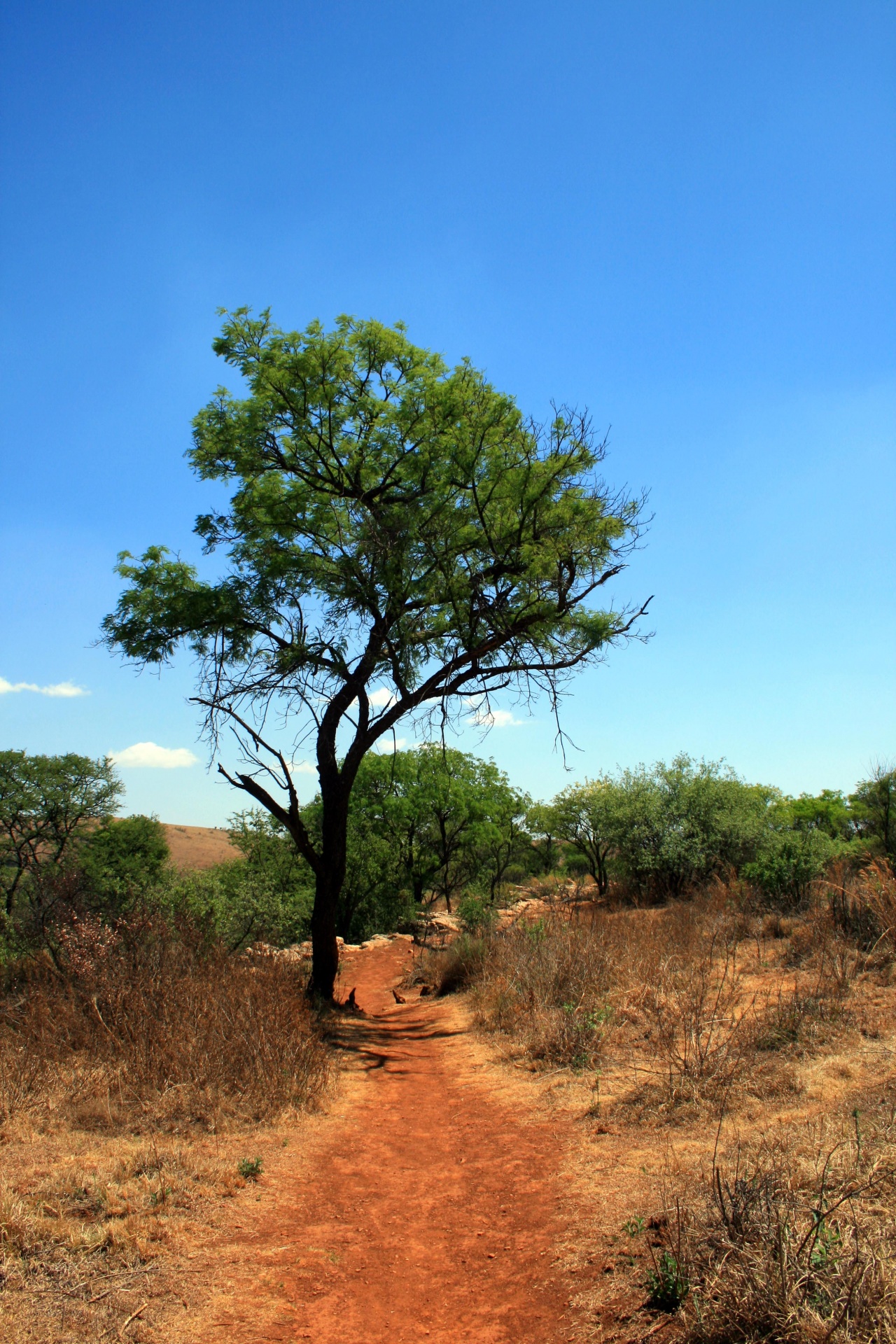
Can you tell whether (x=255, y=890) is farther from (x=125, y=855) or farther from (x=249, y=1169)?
(x=249, y=1169)

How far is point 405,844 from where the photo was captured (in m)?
30.1

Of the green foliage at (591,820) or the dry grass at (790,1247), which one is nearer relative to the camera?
the dry grass at (790,1247)

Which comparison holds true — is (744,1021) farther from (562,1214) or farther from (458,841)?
(458,841)

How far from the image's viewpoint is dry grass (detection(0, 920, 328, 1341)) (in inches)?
144

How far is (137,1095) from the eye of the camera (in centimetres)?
604

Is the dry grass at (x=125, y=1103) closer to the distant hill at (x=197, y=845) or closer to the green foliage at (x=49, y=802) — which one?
the green foliage at (x=49, y=802)

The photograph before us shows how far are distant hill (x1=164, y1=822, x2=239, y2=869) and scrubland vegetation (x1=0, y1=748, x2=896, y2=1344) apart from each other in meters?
64.5

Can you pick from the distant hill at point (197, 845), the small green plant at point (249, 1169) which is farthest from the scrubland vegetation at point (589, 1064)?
the distant hill at point (197, 845)

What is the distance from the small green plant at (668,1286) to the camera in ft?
10.4

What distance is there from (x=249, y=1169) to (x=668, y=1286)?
10.7 ft

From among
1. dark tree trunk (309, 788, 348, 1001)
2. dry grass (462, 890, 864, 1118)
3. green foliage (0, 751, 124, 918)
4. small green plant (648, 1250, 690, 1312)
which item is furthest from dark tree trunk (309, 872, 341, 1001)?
green foliage (0, 751, 124, 918)

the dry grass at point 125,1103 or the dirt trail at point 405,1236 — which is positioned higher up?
the dry grass at point 125,1103

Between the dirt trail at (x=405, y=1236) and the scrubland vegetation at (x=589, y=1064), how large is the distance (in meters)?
0.46

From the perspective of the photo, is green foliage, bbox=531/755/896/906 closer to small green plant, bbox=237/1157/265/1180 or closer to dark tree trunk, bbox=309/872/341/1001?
dark tree trunk, bbox=309/872/341/1001
